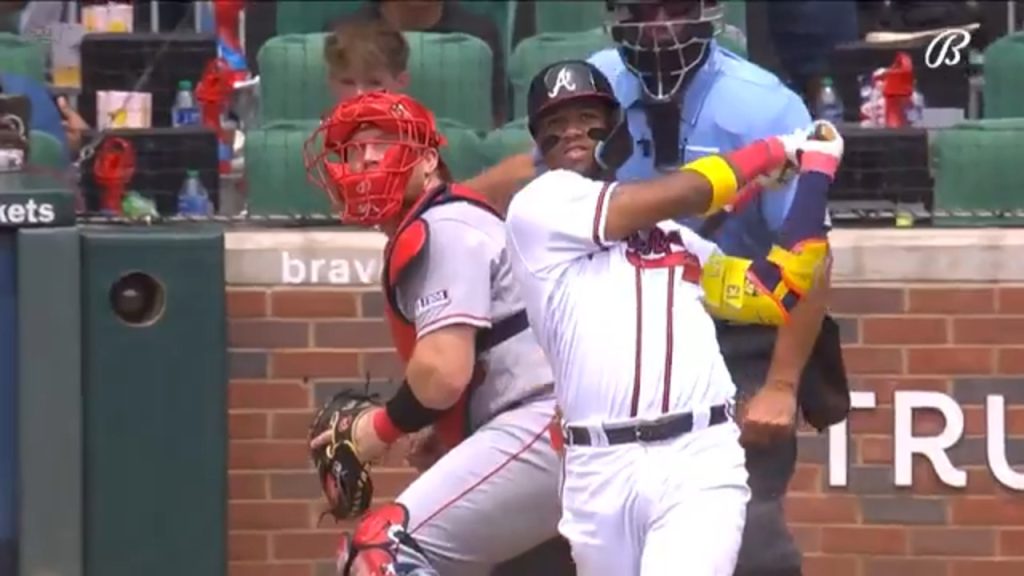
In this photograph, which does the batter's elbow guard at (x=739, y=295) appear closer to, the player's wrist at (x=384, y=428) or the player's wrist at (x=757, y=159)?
the player's wrist at (x=757, y=159)

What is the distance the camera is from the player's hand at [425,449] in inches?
188

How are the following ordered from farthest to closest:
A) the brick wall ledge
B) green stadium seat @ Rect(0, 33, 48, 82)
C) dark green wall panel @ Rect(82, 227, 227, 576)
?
1. green stadium seat @ Rect(0, 33, 48, 82)
2. the brick wall ledge
3. dark green wall panel @ Rect(82, 227, 227, 576)

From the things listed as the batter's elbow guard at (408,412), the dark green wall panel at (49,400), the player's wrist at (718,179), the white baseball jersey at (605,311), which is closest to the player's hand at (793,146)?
the player's wrist at (718,179)

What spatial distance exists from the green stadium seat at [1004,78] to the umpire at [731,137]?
1531 mm

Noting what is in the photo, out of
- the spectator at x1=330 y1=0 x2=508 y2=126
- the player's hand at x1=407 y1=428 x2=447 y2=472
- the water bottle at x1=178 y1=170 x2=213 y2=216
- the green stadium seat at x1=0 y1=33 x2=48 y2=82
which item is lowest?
the player's hand at x1=407 y1=428 x2=447 y2=472

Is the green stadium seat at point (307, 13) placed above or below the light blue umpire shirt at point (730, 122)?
above

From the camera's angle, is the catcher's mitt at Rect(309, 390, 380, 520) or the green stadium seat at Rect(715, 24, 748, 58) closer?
the catcher's mitt at Rect(309, 390, 380, 520)

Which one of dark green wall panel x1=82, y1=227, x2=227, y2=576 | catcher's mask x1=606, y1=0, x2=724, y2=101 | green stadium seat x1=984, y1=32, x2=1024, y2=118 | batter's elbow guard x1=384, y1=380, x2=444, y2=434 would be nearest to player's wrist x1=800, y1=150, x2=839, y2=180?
catcher's mask x1=606, y1=0, x2=724, y2=101

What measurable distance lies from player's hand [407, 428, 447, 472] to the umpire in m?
0.61

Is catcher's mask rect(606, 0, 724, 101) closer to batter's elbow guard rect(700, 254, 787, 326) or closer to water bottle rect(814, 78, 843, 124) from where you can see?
batter's elbow guard rect(700, 254, 787, 326)

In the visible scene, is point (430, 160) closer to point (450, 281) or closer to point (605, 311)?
point (450, 281)

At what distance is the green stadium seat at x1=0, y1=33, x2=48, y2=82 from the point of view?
6465mm

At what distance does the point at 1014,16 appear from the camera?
6.71m

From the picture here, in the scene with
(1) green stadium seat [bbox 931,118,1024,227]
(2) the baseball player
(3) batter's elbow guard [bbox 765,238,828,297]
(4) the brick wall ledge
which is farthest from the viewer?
(1) green stadium seat [bbox 931,118,1024,227]
